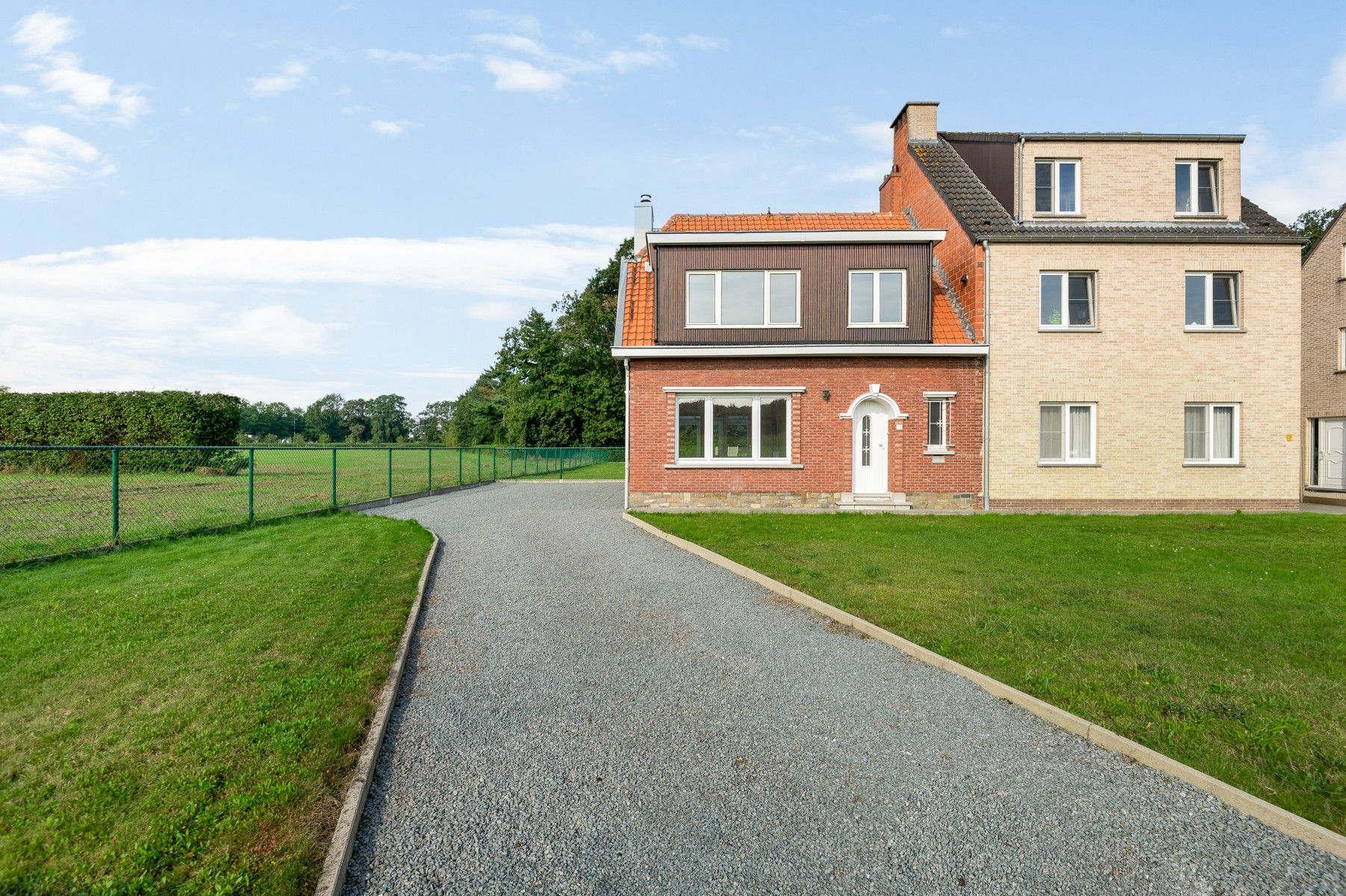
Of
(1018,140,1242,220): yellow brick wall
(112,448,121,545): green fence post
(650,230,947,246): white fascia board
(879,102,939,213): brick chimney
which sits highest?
(879,102,939,213): brick chimney

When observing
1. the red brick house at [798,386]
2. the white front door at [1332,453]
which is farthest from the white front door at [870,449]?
the white front door at [1332,453]

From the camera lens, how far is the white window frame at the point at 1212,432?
1653 centimetres

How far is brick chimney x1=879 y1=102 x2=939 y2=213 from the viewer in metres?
20.2

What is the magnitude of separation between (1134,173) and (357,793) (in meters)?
20.2

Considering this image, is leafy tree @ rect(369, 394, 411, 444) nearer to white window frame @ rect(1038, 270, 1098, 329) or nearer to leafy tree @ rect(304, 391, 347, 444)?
leafy tree @ rect(304, 391, 347, 444)

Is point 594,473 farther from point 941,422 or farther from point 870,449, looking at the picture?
point 941,422

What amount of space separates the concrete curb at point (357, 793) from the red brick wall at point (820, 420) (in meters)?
10.7

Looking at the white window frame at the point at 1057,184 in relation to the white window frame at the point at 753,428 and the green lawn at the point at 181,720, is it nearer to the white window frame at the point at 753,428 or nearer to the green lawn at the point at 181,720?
the white window frame at the point at 753,428

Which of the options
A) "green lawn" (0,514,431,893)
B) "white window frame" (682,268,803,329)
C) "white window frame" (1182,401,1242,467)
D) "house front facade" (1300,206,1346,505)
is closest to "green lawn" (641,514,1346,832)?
"white window frame" (1182,401,1242,467)

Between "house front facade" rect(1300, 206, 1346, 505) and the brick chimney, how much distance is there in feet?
39.6

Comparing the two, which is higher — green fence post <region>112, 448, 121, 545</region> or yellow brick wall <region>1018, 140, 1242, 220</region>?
yellow brick wall <region>1018, 140, 1242, 220</region>

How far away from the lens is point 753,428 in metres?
16.2

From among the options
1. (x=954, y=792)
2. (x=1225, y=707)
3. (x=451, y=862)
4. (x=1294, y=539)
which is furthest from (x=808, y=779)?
(x=1294, y=539)

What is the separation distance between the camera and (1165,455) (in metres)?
16.5
